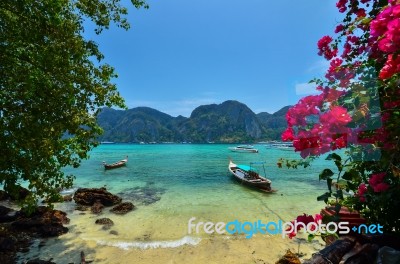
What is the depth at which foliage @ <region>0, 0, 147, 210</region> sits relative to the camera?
20.2ft

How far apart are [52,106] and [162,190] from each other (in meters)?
20.7

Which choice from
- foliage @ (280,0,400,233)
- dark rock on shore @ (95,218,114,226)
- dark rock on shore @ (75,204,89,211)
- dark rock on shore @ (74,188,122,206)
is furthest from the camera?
dark rock on shore @ (74,188,122,206)

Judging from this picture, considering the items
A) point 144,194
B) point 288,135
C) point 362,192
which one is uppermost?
point 288,135

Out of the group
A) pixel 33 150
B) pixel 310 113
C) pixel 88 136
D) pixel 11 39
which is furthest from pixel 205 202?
pixel 310 113

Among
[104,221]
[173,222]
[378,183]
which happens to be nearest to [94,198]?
[104,221]

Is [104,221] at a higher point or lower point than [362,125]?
lower

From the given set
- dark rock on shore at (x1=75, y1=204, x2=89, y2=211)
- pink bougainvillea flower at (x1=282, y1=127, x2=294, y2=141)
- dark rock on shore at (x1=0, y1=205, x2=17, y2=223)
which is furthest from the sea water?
pink bougainvillea flower at (x1=282, y1=127, x2=294, y2=141)

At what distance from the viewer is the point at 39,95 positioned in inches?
271

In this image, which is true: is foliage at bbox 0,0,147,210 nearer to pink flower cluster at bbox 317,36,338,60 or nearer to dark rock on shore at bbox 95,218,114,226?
pink flower cluster at bbox 317,36,338,60

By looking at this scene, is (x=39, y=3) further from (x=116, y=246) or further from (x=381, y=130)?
(x=116, y=246)

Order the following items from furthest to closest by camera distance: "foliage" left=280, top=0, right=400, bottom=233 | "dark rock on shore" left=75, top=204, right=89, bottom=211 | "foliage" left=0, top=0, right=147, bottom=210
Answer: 1. "dark rock on shore" left=75, top=204, right=89, bottom=211
2. "foliage" left=0, top=0, right=147, bottom=210
3. "foliage" left=280, top=0, right=400, bottom=233

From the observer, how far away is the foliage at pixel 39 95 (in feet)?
20.2

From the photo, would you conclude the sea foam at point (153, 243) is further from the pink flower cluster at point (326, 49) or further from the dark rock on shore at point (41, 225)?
the pink flower cluster at point (326, 49)

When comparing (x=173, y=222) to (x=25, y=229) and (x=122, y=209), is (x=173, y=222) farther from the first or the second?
(x=25, y=229)
